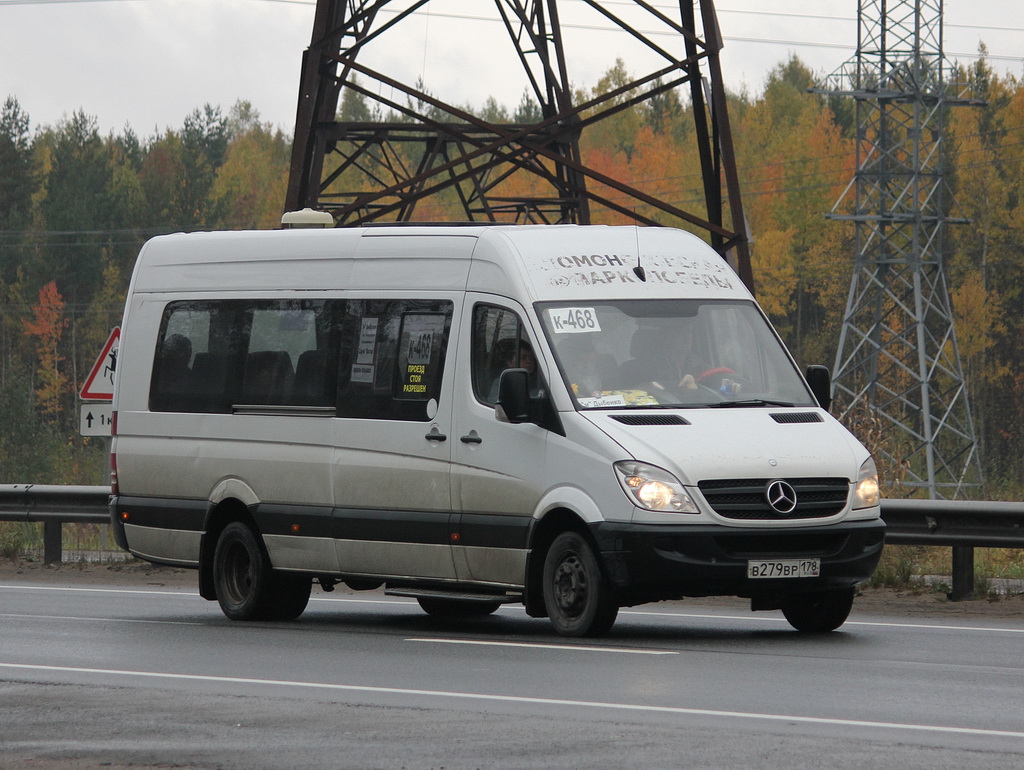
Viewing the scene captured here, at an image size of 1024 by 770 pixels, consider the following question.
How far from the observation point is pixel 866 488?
11.7m

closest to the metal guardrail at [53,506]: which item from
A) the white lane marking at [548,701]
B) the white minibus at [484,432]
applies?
the white minibus at [484,432]

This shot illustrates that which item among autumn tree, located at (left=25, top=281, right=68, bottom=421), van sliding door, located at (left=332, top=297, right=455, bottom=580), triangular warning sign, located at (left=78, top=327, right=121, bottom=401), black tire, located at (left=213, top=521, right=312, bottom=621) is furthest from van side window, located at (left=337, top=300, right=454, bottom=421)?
autumn tree, located at (left=25, top=281, right=68, bottom=421)

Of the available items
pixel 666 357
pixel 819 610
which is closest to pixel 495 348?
pixel 666 357

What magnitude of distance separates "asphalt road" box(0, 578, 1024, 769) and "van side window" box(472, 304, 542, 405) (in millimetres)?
1523

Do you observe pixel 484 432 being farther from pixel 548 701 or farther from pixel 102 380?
pixel 102 380

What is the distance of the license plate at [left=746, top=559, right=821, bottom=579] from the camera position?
37.0ft

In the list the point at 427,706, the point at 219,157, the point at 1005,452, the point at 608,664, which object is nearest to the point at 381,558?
the point at 608,664

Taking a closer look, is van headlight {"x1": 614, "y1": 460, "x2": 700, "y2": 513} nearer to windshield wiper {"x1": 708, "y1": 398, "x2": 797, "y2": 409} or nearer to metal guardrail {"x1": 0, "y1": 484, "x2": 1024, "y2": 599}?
windshield wiper {"x1": 708, "y1": 398, "x2": 797, "y2": 409}

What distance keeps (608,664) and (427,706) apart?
5.28ft

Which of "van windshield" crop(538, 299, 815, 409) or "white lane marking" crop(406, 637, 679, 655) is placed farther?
"van windshield" crop(538, 299, 815, 409)

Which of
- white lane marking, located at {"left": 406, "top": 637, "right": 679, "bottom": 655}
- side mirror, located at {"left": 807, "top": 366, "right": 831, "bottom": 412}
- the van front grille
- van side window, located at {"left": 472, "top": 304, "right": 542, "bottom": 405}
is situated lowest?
white lane marking, located at {"left": 406, "top": 637, "right": 679, "bottom": 655}

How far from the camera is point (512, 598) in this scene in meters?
12.1

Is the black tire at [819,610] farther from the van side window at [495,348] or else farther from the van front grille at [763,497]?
the van side window at [495,348]

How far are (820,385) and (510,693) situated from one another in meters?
3.98
